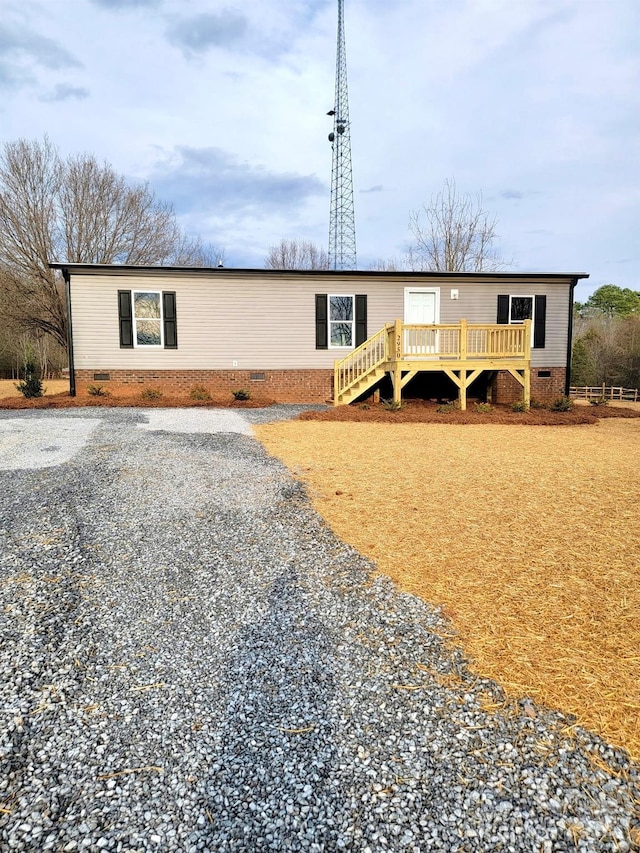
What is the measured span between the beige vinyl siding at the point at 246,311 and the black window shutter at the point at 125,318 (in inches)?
5.4

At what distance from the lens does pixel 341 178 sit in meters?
25.6

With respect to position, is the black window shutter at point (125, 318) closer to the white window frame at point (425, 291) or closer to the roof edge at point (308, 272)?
the roof edge at point (308, 272)

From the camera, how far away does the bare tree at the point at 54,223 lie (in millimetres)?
18438

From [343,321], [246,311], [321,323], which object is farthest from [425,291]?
[246,311]

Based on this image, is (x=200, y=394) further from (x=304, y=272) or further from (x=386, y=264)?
(x=386, y=264)

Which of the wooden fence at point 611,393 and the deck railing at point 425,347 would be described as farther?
the wooden fence at point 611,393

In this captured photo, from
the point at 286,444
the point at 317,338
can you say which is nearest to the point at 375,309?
the point at 317,338

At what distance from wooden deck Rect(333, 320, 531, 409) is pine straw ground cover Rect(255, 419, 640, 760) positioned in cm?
440

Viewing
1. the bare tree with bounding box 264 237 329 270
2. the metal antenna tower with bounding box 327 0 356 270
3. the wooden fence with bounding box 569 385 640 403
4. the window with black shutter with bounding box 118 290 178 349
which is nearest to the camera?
the window with black shutter with bounding box 118 290 178 349

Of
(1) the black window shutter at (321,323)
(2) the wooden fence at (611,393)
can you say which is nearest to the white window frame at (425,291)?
(1) the black window shutter at (321,323)

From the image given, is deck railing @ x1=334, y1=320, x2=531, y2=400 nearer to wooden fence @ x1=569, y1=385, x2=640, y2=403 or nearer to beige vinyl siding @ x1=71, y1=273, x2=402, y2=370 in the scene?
beige vinyl siding @ x1=71, y1=273, x2=402, y2=370

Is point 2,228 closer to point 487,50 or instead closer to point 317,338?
point 317,338

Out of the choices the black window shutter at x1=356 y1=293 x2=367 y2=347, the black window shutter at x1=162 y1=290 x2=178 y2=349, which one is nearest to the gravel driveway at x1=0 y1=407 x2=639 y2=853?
the black window shutter at x1=162 y1=290 x2=178 y2=349

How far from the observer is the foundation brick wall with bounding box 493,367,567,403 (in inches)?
560
